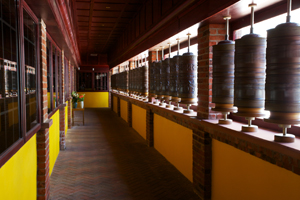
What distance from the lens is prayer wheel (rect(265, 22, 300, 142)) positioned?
200cm

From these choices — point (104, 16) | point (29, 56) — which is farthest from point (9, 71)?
point (104, 16)

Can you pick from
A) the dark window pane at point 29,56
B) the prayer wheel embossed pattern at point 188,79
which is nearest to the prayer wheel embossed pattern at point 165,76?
the prayer wheel embossed pattern at point 188,79

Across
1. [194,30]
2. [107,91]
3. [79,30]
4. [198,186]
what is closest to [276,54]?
[194,30]

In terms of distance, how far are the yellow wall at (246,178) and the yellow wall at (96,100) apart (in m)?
15.5

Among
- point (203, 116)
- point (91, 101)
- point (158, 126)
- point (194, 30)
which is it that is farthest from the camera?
point (91, 101)

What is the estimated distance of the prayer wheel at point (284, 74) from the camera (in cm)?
200

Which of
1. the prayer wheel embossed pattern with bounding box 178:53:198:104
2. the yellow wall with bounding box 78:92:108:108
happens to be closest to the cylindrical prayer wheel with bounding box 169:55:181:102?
the prayer wheel embossed pattern with bounding box 178:53:198:104

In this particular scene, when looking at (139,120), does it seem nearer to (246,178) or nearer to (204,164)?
(204,164)

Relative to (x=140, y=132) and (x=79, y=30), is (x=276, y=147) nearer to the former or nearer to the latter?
A: (x=140, y=132)

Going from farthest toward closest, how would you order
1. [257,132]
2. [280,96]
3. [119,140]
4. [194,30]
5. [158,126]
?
[119,140] < [158,126] < [194,30] < [257,132] < [280,96]

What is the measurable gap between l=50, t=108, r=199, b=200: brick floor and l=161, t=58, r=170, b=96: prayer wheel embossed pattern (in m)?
1.41

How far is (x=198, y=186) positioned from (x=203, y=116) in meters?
0.96

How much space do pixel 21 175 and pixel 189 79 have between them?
258cm

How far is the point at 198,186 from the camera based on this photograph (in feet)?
12.1
